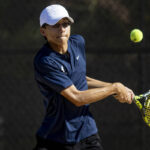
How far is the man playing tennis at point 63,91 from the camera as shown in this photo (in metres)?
3.11

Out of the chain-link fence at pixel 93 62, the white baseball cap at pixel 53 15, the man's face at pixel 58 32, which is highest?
the white baseball cap at pixel 53 15

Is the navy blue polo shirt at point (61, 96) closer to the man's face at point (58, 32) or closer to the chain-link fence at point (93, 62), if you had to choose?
the man's face at point (58, 32)

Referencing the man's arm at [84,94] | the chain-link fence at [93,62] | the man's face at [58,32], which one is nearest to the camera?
the man's arm at [84,94]

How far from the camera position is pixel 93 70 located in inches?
199

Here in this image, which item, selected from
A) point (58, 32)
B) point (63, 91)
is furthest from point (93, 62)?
point (63, 91)

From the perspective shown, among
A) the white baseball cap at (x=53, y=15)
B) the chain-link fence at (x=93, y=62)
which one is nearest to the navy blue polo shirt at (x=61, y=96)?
the white baseball cap at (x=53, y=15)

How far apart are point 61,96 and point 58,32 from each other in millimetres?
487

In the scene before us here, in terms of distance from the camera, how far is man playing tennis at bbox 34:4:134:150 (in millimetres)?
3105

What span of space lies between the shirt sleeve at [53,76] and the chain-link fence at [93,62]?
1925 millimetres

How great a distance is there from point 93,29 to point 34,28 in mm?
783

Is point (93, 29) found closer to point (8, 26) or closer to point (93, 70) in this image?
point (93, 70)

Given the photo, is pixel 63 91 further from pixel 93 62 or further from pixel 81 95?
pixel 93 62

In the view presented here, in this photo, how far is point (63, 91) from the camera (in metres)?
3.08

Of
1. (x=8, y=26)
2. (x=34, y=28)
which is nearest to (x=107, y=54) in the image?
(x=34, y=28)
